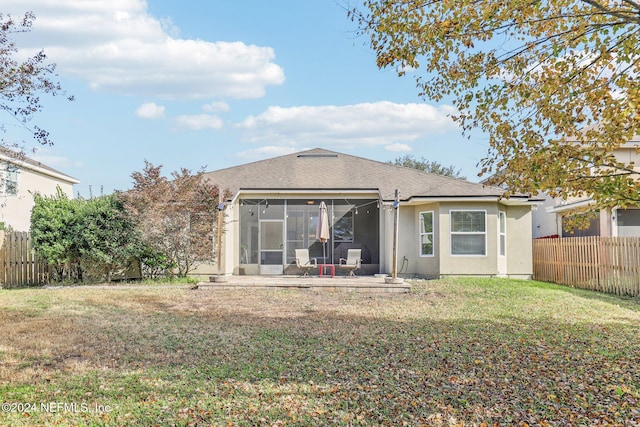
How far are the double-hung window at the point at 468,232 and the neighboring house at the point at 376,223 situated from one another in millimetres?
34

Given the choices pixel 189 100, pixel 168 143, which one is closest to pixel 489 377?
pixel 168 143

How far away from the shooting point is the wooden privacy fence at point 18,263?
15375mm

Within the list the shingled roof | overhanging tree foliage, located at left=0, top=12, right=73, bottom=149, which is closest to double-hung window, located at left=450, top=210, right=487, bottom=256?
the shingled roof

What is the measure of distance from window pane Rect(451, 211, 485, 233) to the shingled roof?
2.34ft

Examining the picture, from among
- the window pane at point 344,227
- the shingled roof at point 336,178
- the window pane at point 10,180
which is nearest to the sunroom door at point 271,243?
the shingled roof at point 336,178

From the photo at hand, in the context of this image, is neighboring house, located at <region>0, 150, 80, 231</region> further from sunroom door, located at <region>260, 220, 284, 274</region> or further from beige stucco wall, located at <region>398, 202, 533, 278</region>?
beige stucco wall, located at <region>398, 202, 533, 278</region>

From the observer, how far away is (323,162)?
22.3m

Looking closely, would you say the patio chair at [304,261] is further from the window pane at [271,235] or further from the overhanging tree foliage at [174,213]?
the overhanging tree foliage at [174,213]

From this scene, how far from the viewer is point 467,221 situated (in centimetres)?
1712

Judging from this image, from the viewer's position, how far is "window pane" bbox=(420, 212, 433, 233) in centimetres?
1764

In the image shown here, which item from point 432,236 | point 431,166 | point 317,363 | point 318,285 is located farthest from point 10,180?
point 431,166

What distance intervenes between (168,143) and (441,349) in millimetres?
14950

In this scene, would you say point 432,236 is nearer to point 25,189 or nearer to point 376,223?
point 376,223

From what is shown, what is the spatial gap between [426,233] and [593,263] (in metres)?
5.43
